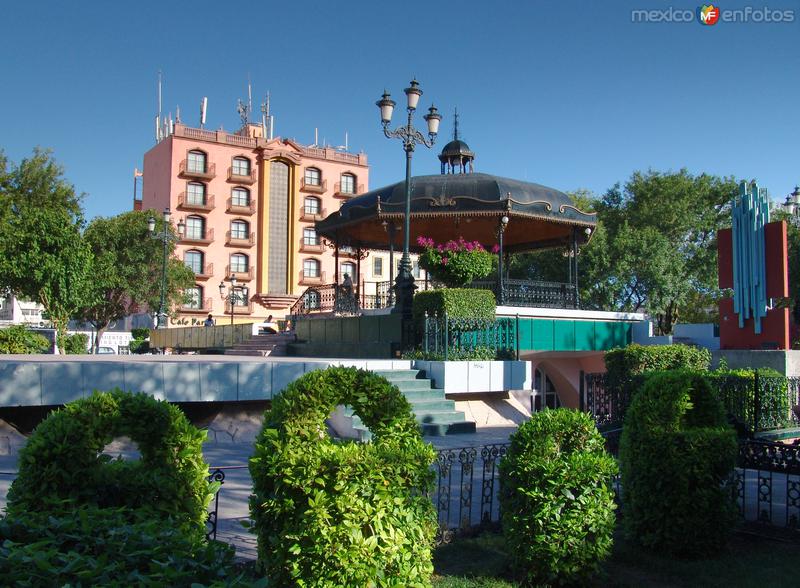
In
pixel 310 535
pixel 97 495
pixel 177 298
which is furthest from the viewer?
pixel 177 298

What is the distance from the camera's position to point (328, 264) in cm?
5769

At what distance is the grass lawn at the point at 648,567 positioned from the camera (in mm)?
5270

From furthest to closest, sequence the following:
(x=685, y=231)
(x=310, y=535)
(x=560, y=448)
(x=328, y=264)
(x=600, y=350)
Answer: (x=328, y=264)
(x=685, y=231)
(x=600, y=350)
(x=560, y=448)
(x=310, y=535)

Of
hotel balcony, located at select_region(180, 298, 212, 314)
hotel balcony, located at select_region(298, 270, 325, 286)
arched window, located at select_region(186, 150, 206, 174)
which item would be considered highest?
arched window, located at select_region(186, 150, 206, 174)

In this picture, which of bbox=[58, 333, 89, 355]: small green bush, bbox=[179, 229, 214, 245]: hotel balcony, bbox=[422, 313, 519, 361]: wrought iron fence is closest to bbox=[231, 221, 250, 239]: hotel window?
bbox=[179, 229, 214, 245]: hotel balcony

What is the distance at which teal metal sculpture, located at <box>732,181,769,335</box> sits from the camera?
18672 millimetres

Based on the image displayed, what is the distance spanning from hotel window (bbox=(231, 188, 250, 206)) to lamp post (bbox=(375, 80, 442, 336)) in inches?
1551

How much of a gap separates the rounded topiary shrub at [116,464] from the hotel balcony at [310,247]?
5109cm

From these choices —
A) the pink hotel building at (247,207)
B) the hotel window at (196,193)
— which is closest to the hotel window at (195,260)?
the pink hotel building at (247,207)

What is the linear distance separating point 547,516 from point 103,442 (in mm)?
3083

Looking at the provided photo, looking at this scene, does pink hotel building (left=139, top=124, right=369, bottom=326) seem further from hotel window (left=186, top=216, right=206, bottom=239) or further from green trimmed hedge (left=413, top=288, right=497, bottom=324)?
green trimmed hedge (left=413, top=288, right=497, bottom=324)

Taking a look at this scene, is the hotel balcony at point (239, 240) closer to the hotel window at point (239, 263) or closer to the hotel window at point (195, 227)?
the hotel window at point (239, 263)

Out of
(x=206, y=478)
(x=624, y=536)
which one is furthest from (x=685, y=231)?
(x=206, y=478)

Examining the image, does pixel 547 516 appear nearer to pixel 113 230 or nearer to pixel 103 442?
pixel 103 442
